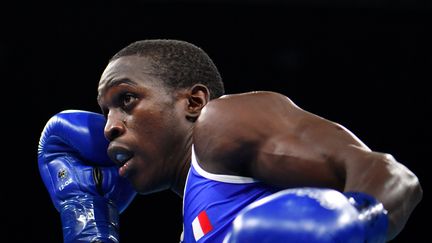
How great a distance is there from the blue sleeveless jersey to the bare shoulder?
0.05 metres

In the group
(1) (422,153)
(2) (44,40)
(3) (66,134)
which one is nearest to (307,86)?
(1) (422,153)

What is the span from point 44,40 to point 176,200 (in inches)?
64.2

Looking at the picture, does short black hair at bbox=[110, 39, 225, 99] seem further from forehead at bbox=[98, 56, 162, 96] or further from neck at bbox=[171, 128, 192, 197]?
neck at bbox=[171, 128, 192, 197]

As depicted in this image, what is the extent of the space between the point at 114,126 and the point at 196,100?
27cm

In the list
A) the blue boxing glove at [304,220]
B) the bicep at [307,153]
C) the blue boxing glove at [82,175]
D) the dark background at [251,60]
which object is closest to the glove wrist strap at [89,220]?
the blue boxing glove at [82,175]

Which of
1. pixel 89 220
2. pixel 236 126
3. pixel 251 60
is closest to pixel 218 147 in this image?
pixel 236 126

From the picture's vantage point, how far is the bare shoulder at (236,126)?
1690mm

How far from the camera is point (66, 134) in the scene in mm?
2480

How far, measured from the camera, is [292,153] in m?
1.63

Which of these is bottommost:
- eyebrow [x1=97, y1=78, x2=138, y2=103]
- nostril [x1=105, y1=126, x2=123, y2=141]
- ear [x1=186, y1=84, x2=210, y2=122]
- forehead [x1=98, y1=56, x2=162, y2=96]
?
Result: nostril [x1=105, y1=126, x2=123, y2=141]

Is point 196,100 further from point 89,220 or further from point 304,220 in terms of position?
point 304,220

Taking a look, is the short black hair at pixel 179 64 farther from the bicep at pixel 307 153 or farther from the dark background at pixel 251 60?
the dark background at pixel 251 60

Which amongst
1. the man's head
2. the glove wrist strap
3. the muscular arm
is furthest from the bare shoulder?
the glove wrist strap

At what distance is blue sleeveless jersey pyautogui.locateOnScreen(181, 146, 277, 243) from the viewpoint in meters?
1.81
